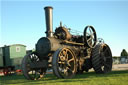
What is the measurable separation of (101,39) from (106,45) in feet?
2.01

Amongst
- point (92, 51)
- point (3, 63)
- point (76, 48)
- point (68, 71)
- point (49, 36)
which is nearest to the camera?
point (68, 71)

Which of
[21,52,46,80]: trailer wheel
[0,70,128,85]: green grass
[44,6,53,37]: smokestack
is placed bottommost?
[0,70,128,85]: green grass

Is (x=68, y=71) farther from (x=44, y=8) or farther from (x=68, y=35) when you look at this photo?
(x=44, y=8)

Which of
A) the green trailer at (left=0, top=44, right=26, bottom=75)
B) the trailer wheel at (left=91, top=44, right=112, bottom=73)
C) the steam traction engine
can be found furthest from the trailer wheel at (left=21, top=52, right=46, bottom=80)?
the green trailer at (left=0, top=44, right=26, bottom=75)

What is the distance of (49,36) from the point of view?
10.8 m

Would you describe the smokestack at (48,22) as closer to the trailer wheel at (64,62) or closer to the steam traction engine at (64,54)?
the steam traction engine at (64,54)

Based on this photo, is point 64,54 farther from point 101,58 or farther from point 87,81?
point 101,58

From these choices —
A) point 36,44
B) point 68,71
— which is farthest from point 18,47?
point 68,71

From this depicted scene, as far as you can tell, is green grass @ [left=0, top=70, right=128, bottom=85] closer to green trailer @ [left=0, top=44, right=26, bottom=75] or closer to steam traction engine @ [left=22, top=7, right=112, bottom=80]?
steam traction engine @ [left=22, top=7, right=112, bottom=80]

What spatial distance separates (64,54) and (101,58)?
3770 mm

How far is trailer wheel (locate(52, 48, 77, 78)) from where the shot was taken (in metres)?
8.80

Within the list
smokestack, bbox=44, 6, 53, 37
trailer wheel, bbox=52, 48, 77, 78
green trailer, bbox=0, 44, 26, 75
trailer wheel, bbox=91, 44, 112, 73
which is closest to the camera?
trailer wheel, bbox=52, 48, 77, 78

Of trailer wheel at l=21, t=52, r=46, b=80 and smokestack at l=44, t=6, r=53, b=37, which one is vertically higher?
smokestack at l=44, t=6, r=53, b=37

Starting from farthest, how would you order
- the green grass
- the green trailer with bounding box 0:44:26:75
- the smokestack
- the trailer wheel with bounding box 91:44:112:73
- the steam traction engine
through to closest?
the green trailer with bounding box 0:44:26:75
the trailer wheel with bounding box 91:44:112:73
the smokestack
the steam traction engine
the green grass
